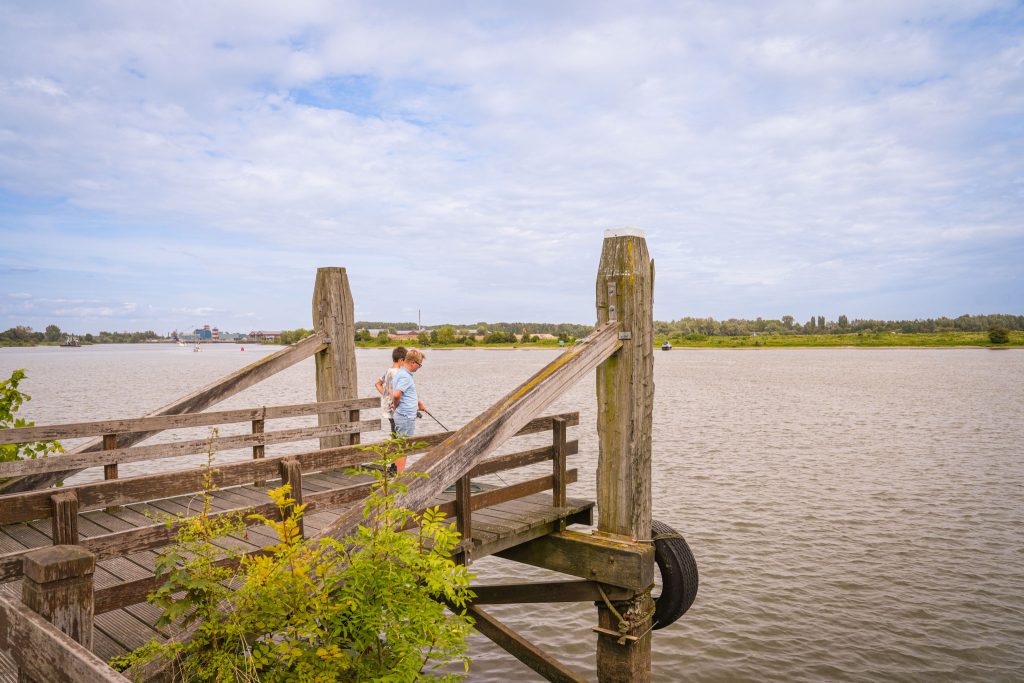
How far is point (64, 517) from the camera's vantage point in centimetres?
352

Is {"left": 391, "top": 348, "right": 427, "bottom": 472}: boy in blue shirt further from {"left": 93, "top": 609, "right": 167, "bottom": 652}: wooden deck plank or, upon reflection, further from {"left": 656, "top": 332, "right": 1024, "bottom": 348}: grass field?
{"left": 656, "top": 332, "right": 1024, "bottom": 348}: grass field

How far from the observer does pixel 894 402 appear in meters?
33.3

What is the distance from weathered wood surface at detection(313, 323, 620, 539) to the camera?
454cm

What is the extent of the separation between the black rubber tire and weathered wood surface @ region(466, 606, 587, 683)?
1032 millimetres

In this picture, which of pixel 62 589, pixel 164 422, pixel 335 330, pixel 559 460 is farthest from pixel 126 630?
pixel 335 330

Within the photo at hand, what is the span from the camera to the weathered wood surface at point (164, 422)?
589 cm

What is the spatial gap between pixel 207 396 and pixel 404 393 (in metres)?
2.25

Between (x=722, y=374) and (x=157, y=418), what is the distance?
56154mm

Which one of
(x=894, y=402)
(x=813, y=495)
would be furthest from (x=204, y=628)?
(x=894, y=402)

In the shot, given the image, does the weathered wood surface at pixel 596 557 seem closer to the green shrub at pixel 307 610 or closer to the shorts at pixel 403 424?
the shorts at pixel 403 424

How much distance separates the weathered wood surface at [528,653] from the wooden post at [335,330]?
299cm

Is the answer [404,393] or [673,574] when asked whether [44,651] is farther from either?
[404,393]

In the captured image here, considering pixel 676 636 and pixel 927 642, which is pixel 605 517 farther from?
pixel 927 642

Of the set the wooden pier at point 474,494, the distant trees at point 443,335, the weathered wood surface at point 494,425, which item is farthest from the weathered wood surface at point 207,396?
the distant trees at point 443,335
